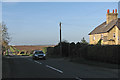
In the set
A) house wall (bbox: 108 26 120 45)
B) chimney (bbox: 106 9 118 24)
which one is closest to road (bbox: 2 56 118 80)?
house wall (bbox: 108 26 120 45)

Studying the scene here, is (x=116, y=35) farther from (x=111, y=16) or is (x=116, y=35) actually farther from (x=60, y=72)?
(x=60, y=72)

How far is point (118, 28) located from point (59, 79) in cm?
3303

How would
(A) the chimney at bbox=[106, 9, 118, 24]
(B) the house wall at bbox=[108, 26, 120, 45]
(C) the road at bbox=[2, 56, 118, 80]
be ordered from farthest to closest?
(A) the chimney at bbox=[106, 9, 118, 24], (B) the house wall at bbox=[108, 26, 120, 45], (C) the road at bbox=[2, 56, 118, 80]

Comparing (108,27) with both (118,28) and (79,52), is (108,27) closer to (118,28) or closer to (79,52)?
(118,28)

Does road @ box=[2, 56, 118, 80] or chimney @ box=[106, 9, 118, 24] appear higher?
chimney @ box=[106, 9, 118, 24]

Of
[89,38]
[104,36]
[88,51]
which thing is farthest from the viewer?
[89,38]

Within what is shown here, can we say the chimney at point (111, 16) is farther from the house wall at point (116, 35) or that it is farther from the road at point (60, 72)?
the road at point (60, 72)

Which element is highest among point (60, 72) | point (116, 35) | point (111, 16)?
point (111, 16)

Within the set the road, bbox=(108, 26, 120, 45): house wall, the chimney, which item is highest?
the chimney

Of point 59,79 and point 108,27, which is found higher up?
point 108,27

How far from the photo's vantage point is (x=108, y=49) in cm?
2158

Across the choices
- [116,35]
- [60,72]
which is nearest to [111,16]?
[116,35]

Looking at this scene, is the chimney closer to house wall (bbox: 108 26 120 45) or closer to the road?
house wall (bbox: 108 26 120 45)

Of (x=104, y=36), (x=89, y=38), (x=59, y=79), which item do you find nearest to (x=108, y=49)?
(x=59, y=79)
